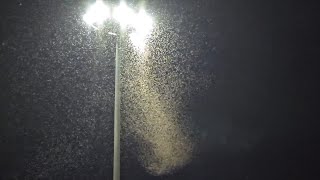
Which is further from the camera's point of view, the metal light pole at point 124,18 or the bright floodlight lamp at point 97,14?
the bright floodlight lamp at point 97,14

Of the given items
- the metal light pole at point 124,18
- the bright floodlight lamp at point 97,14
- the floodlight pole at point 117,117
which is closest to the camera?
the floodlight pole at point 117,117

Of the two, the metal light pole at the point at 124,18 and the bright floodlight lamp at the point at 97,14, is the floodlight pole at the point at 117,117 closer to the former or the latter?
the metal light pole at the point at 124,18

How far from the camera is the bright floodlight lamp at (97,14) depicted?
5973 millimetres

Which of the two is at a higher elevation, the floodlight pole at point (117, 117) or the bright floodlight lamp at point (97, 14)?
the bright floodlight lamp at point (97, 14)

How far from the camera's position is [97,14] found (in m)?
6.05

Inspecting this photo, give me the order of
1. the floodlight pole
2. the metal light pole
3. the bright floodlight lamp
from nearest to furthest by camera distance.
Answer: the floodlight pole
the metal light pole
the bright floodlight lamp

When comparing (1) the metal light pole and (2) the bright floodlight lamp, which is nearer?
(1) the metal light pole

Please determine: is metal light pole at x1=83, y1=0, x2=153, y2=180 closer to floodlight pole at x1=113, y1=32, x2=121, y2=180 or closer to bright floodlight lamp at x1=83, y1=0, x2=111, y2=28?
bright floodlight lamp at x1=83, y1=0, x2=111, y2=28

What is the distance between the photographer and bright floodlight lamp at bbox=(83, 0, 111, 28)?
597 centimetres

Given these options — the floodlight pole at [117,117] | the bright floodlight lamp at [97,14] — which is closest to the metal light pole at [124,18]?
the bright floodlight lamp at [97,14]

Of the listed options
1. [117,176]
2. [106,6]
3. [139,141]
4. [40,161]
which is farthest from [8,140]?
[117,176]

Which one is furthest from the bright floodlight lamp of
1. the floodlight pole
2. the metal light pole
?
the floodlight pole

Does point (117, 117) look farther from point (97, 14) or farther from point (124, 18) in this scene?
point (97, 14)

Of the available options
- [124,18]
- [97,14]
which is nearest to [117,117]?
[124,18]
